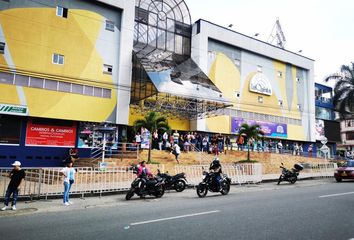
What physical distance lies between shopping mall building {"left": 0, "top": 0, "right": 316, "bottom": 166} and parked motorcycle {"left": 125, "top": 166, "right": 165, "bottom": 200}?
428 inches

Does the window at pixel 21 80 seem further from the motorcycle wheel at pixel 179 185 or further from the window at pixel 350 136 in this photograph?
the window at pixel 350 136

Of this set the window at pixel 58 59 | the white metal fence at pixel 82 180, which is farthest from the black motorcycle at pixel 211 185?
the window at pixel 58 59

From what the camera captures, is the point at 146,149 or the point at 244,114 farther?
the point at 244,114

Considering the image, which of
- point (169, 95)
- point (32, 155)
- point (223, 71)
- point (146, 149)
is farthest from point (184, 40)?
point (32, 155)

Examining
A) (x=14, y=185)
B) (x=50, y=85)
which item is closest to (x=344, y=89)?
(x=50, y=85)

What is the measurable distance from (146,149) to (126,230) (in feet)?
51.0

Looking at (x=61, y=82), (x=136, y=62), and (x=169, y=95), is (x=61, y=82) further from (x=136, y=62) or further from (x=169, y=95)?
(x=169, y=95)

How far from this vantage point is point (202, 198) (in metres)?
12.2

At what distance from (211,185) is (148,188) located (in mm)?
2810

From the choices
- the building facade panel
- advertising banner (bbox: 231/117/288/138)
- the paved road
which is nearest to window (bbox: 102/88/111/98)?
the building facade panel

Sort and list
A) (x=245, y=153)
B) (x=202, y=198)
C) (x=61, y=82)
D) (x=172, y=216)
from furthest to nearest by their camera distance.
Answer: (x=245, y=153)
(x=61, y=82)
(x=202, y=198)
(x=172, y=216)

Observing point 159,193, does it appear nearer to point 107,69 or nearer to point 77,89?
point 77,89

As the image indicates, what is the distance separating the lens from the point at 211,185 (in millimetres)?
12992

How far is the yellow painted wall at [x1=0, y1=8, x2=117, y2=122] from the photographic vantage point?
2203 centimetres
